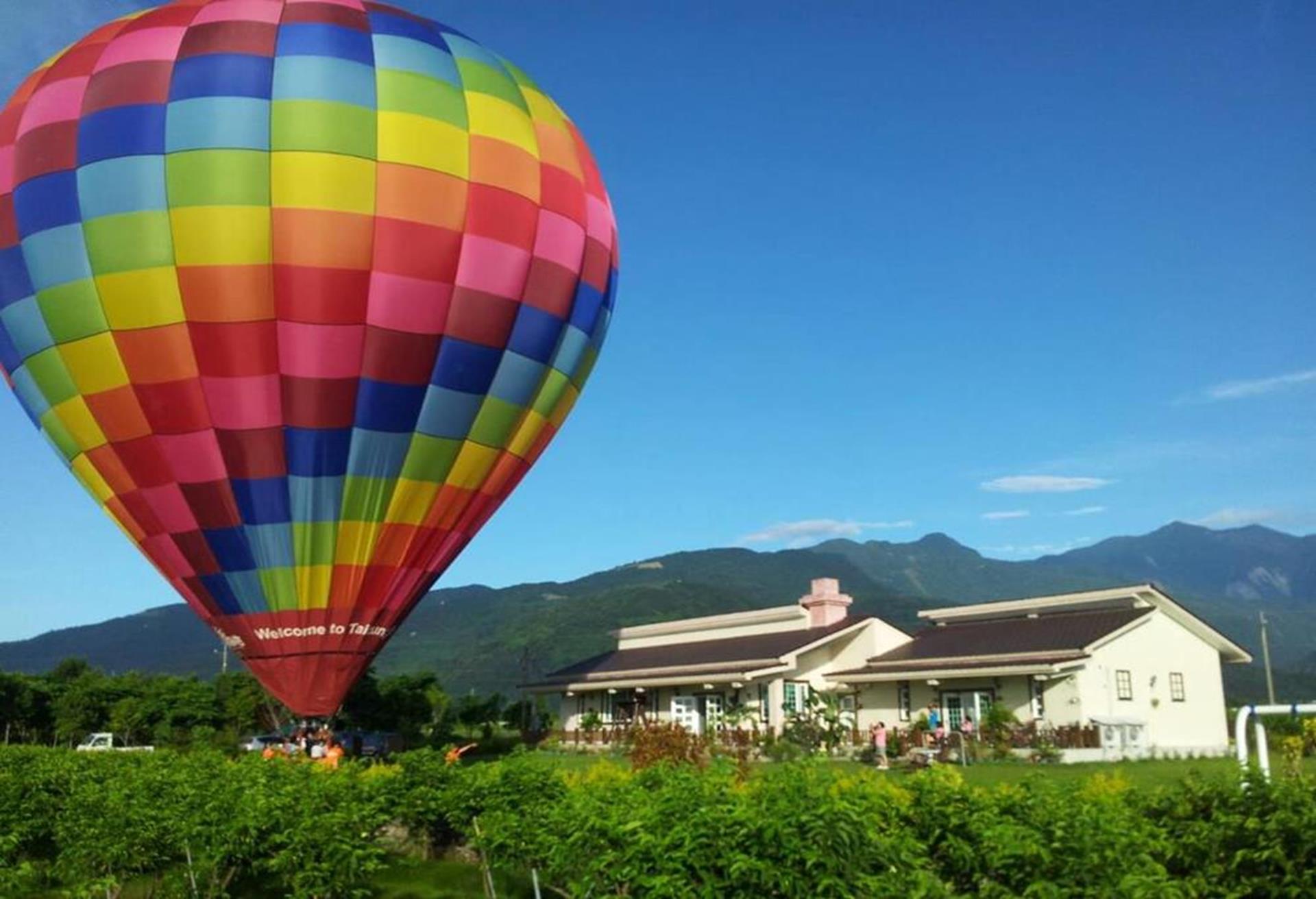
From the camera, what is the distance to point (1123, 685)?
30656 mm

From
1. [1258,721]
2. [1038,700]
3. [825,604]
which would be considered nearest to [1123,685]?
[1038,700]

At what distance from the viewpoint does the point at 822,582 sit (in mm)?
41875

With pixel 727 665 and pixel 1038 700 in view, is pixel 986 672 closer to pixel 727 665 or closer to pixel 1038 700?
pixel 1038 700

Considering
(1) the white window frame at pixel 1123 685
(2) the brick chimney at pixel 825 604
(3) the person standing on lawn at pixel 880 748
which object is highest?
(2) the brick chimney at pixel 825 604

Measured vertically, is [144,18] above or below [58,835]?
above

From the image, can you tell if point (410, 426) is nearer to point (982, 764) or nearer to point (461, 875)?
point (461, 875)

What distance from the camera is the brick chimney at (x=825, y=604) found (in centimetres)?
4156

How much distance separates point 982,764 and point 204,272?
19248 mm

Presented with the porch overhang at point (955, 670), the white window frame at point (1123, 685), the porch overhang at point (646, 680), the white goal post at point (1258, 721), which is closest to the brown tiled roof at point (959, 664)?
the porch overhang at point (955, 670)

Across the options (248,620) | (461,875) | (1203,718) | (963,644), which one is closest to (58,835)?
(248,620)

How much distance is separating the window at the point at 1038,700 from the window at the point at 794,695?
24.5 feet

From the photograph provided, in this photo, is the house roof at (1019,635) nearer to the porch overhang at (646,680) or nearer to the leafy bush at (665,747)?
the porch overhang at (646,680)

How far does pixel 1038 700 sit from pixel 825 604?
38.8 ft

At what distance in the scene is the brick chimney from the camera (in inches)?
1636
